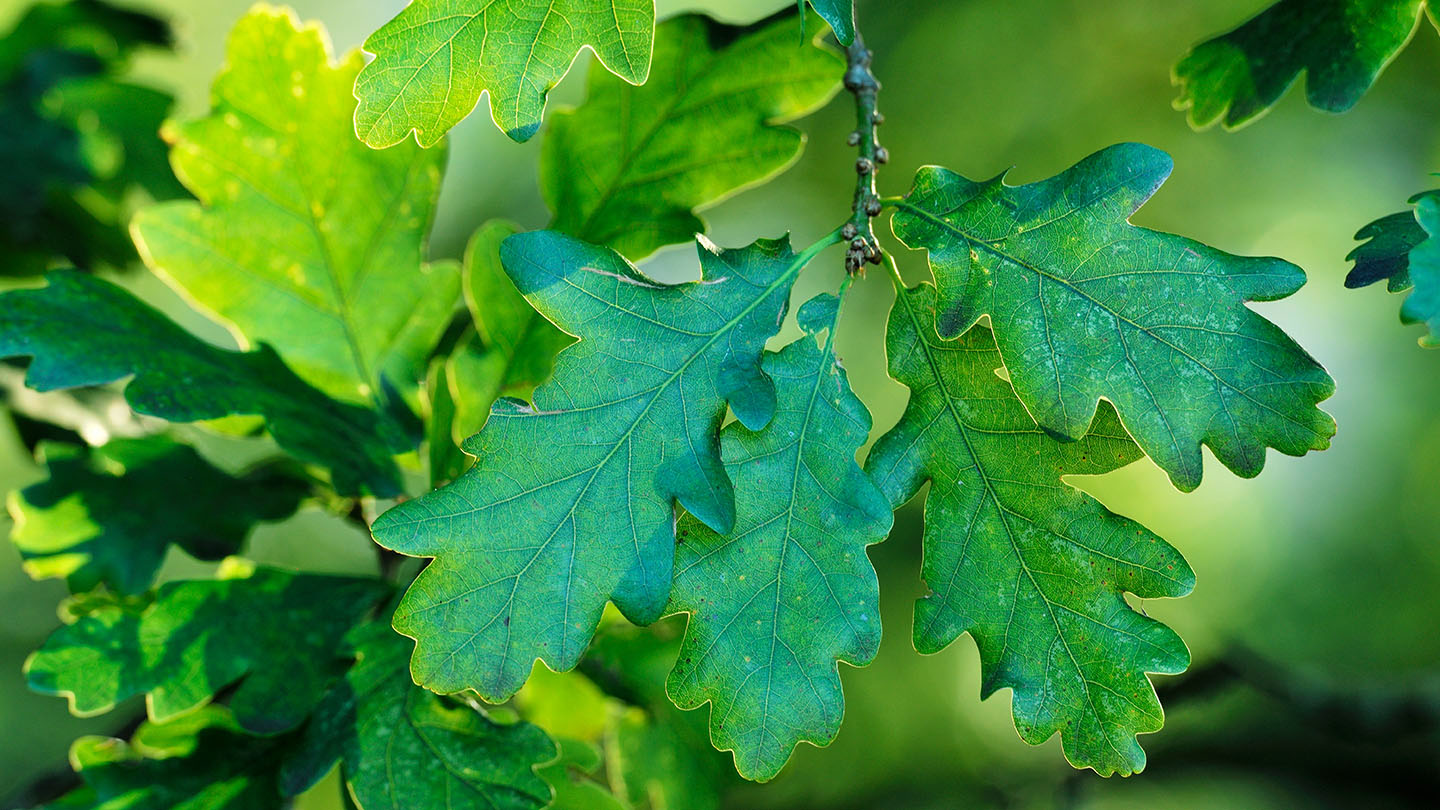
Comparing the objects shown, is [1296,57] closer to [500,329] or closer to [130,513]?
[500,329]

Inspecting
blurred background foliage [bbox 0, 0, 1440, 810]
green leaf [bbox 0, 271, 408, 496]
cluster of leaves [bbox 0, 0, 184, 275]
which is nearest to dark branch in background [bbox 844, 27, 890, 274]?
green leaf [bbox 0, 271, 408, 496]

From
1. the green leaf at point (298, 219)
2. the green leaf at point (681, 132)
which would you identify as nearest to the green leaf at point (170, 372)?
the green leaf at point (298, 219)

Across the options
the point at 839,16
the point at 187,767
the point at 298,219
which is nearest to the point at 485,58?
the point at 839,16

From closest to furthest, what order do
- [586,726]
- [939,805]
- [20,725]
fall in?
1. [586,726]
2. [939,805]
3. [20,725]

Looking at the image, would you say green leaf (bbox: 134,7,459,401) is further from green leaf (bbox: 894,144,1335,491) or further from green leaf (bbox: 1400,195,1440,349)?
green leaf (bbox: 1400,195,1440,349)

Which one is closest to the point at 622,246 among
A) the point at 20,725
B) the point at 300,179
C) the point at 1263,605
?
the point at 300,179

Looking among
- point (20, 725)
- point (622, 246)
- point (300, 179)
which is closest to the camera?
point (622, 246)

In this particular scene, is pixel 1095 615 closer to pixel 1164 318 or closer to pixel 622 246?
pixel 1164 318
